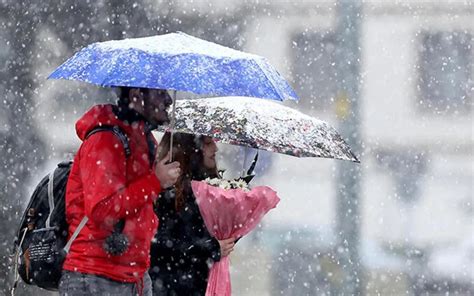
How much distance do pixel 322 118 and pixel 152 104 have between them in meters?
11.8

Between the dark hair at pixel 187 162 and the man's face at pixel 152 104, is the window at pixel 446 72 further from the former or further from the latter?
the man's face at pixel 152 104

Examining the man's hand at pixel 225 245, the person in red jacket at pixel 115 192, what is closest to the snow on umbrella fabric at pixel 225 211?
the man's hand at pixel 225 245

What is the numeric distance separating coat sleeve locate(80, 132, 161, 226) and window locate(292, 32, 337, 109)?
1168 centimetres

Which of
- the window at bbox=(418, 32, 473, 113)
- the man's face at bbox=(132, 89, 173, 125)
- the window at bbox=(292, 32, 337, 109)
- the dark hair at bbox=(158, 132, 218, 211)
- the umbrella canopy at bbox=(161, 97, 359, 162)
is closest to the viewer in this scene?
the man's face at bbox=(132, 89, 173, 125)

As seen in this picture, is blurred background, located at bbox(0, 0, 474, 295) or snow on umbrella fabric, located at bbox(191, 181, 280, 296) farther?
blurred background, located at bbox(0, 0, 474, 295)

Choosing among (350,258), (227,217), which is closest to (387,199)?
(350,258)

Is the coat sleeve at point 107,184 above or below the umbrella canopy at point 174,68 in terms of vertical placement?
below

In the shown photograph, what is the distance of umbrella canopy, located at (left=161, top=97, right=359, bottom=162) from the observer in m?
A: 4.63

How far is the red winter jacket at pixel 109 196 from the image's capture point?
3816 mm

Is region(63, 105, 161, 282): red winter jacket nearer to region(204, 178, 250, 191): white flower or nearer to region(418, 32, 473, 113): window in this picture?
region(204, 178, 250, 191): white flower

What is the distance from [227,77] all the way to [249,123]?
70 centimetres

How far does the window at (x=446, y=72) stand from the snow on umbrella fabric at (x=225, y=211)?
11803mm

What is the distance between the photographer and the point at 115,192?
382 centimetres

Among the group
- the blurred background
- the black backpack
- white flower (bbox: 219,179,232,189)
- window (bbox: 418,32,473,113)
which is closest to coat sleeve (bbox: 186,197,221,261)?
white flower (bbox: 219,179,232,189)
